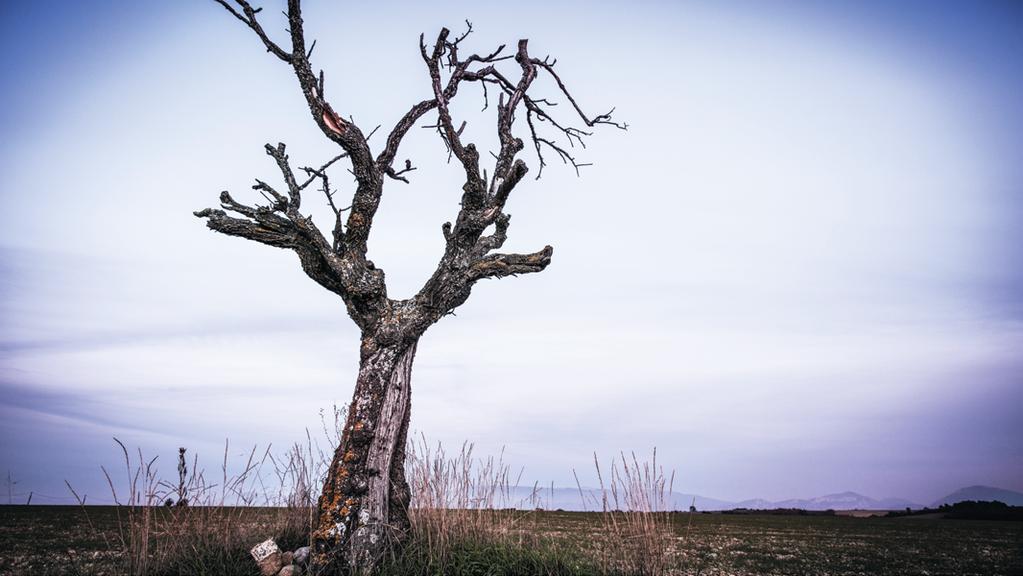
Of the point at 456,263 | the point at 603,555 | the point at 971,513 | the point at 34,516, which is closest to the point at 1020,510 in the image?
the point at 971,513

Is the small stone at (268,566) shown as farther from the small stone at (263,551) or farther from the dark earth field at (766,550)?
the dark earth field at (766,550)

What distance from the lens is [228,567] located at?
5852 millimetres

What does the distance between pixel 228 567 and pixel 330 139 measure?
491cm

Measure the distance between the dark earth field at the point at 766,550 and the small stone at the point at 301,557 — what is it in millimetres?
1845

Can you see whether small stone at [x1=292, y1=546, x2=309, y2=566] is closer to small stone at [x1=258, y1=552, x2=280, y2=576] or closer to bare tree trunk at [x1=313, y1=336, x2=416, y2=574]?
small stone at [x1=258, y1=552, x2=280, y2=576]

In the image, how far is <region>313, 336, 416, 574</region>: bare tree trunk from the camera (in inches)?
232

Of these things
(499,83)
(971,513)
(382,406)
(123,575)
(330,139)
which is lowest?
(971,513)

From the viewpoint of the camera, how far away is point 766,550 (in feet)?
34.2

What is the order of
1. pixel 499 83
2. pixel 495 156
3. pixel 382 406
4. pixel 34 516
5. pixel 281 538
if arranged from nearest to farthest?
pixel 382 406 → pixel 281 538 → pixel 495 156 → pixel 499 83 → pixel 34 516

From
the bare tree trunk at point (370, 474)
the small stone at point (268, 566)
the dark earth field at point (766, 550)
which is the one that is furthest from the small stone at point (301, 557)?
the dark earth field at point (766, 550)

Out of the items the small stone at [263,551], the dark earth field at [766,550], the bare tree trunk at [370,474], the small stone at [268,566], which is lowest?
the dark earth field at [766,550]

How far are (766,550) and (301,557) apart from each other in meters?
8.29

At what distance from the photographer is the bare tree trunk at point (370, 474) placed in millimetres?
5895

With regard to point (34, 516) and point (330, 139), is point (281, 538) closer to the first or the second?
point (330, 139)
